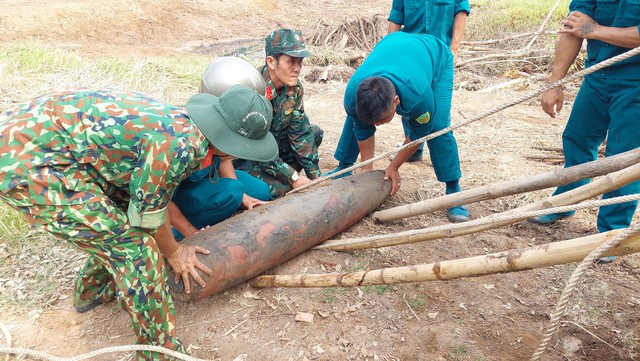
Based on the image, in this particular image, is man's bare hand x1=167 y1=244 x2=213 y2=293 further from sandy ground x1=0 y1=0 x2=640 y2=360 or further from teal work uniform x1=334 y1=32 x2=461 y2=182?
teal work uniform x1=334 y1=32 x2=461 y2=182

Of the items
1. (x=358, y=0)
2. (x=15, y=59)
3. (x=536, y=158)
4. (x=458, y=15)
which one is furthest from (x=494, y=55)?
(x=358, y=0)

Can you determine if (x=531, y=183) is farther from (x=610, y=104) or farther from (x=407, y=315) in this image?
(x=407, y=315)

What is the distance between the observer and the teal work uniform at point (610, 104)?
115 inches

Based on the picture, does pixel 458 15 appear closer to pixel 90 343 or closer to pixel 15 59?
pixel 90 343

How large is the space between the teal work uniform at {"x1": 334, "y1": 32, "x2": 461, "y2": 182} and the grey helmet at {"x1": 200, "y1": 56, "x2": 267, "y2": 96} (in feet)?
2.18

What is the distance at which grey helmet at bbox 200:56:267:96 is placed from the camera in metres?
3.50

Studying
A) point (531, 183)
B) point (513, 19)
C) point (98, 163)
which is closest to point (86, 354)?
point (98, 163)

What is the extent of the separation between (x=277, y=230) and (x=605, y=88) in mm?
2270

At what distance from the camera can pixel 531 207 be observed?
9.37 feet

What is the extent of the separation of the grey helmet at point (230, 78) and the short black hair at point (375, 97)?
2.88 ft

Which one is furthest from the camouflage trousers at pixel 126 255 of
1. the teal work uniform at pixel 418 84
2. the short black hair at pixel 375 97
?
the teal work uniform at pixel 418 84

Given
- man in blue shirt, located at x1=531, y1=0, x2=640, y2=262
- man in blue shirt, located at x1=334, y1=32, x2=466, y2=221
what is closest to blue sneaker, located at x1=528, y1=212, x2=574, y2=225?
man in blue shirt, located at x1=531, y1=0, x2=640, y2=262

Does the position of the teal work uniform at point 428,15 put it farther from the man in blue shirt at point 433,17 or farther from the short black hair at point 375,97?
the short black hair at point 375,97

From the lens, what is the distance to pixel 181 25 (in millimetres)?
15648
